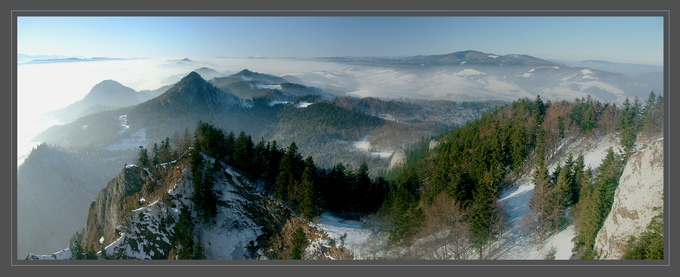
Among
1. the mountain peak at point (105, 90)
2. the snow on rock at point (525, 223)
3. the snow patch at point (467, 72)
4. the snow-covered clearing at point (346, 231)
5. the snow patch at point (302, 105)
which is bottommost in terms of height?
the snow-covered clearing at point (346, 231)

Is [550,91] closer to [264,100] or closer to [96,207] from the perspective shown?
[96,207]

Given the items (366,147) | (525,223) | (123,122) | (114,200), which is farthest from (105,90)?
(366,147)

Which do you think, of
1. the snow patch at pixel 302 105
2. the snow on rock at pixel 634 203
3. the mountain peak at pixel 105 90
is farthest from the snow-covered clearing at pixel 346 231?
the snow patch at pixel 302 105

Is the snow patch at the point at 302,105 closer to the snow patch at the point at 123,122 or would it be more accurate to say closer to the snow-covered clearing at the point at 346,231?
the snow patch at the point at 123,122

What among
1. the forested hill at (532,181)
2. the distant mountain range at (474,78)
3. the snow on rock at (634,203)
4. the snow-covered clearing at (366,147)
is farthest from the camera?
the snow-covered clearing at (366,147)

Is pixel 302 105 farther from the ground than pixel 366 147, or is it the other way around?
pixel 302 105

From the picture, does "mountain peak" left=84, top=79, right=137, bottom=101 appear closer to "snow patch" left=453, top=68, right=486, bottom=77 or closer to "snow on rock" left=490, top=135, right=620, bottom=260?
"snow on rock" left=490, top=135, right=620, bottom=260

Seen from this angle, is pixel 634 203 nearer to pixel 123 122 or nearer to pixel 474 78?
pixel 474 78

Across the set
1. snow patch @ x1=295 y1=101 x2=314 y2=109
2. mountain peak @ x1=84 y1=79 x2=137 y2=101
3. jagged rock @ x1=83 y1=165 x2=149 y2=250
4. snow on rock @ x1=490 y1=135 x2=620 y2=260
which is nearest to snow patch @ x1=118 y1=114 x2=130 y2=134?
mountain peak @ x1=84 y1=79 x2=137 y2=101

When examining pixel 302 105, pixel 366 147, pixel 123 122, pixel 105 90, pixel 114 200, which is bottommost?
pixel 114 200
